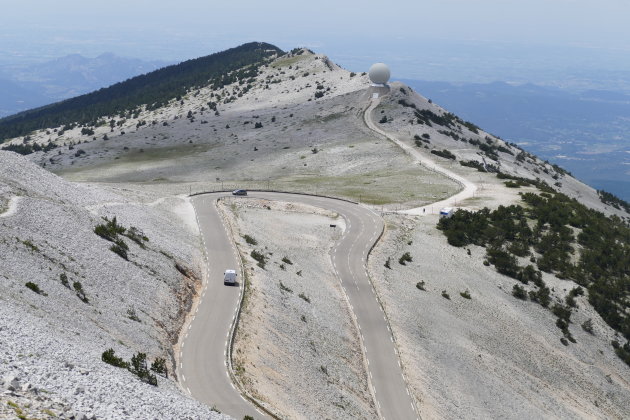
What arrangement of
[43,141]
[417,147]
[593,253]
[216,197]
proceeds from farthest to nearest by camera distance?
[43,141]
[417,147]
[216,197]
[593,253]

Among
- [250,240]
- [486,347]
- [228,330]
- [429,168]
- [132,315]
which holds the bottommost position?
[486,347]

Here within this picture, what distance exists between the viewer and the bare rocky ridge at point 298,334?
3638cm

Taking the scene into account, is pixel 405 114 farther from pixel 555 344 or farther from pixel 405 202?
pixel 555 344

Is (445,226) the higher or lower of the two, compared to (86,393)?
lower

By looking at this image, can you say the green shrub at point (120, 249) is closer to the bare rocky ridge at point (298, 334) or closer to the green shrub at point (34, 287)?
the bare rocky ridge at point (298, 334)

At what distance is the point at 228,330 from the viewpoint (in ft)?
134

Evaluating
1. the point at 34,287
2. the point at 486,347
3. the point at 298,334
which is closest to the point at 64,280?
the point at 34,287

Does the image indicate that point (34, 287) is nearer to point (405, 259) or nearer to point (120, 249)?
point (120, 249)

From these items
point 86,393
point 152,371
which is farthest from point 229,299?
point 86,393

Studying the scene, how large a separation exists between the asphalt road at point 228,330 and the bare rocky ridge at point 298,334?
3.15ft

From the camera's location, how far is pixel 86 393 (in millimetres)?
23875

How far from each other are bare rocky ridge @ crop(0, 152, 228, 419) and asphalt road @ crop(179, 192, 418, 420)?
1582 mm

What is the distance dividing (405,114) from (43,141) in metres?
90.2

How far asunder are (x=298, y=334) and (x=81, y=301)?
50.0ft
